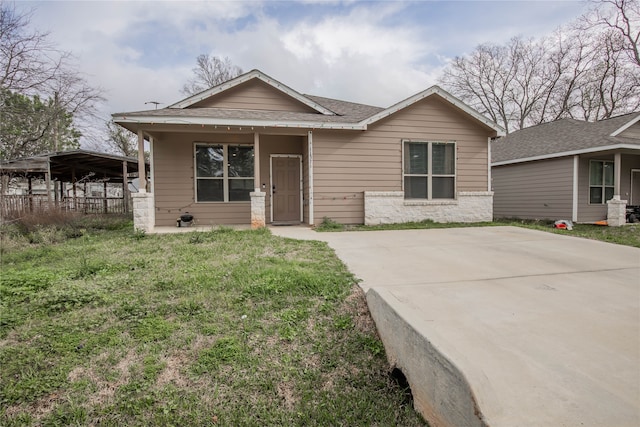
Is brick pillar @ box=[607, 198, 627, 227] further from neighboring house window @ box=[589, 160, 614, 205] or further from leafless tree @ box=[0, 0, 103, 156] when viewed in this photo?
leafless tree @ box=[0, 0, 103, 156]

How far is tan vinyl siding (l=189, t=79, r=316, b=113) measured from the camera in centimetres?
940

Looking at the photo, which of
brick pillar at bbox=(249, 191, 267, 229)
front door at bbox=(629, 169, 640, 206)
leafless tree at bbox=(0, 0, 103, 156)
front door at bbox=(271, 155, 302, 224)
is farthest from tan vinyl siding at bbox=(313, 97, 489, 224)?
leafless tree at bbox=(0, 0, 103, 156)

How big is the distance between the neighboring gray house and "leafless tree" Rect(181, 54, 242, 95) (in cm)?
2266

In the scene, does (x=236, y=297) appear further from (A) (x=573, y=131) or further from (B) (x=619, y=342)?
(A) (x=573, y=131)

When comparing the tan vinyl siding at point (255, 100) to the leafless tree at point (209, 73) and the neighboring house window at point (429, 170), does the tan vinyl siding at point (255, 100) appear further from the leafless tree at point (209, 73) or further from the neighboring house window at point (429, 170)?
the leafless tree at point (209, 73)

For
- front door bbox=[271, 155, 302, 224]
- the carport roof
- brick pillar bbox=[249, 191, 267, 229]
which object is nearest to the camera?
brick pillar bbox=[249, 191, 267, 229]

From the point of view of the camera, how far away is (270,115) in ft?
28.0

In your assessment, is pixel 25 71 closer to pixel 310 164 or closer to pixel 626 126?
pixel 310 164

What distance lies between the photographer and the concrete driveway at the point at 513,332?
1.59m

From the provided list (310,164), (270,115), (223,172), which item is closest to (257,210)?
(310,164)

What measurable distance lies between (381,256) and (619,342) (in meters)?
2.98

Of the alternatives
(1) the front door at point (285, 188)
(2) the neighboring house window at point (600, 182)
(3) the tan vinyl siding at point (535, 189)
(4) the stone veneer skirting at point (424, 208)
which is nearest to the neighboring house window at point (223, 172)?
(1) the front door at point (285, 188)

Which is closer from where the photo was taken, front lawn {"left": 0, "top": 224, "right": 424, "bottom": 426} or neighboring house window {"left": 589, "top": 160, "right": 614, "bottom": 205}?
front lawn {"left": 0, "top": 224, "right": 424, "bottom": 426}

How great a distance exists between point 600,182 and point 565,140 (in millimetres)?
1960
